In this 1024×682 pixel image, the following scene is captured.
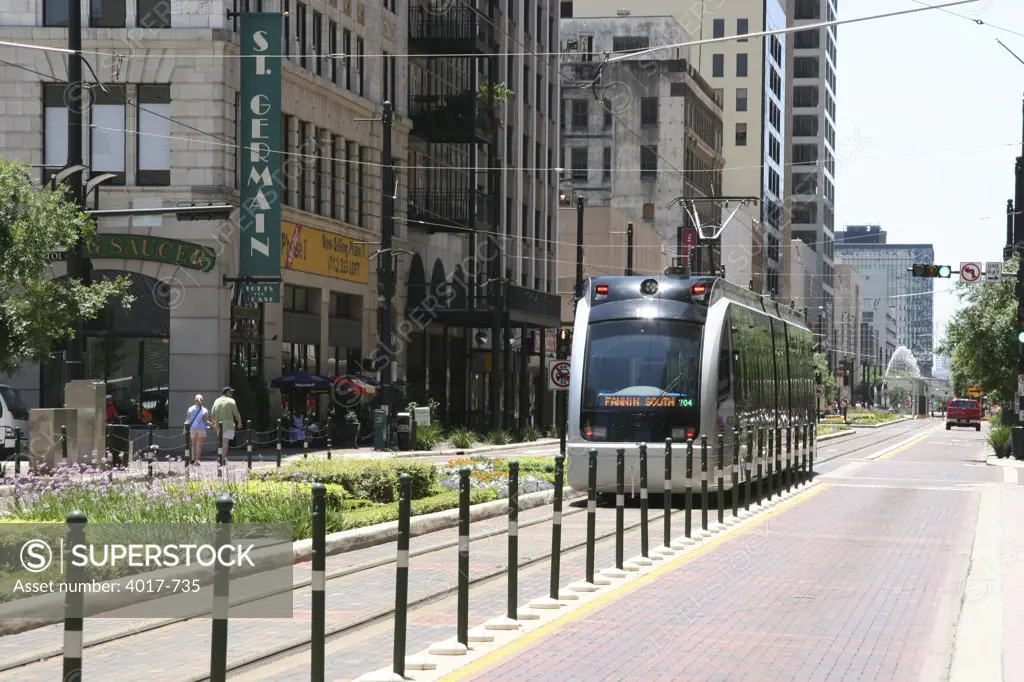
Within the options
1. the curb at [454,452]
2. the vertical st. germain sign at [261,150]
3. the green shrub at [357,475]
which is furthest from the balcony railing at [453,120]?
the green shrub at [357,475]

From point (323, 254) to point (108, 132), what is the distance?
8474mm

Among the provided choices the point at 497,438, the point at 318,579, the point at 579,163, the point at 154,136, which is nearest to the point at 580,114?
the point at 579,163

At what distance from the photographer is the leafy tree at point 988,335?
5381 centimetres

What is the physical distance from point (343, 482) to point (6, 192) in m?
11.9

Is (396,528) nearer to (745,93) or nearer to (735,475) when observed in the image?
(735,475)

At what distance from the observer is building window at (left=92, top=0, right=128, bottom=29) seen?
42.5 m

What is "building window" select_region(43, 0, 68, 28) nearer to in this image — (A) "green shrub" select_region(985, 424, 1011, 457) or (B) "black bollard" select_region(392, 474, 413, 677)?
(A) "green shrub" select_region(985, 424, 1011, 457)

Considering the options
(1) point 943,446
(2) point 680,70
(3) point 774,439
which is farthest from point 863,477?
(2) point 680,70

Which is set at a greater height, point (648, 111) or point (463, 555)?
point (648, 111)

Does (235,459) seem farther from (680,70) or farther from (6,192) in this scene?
(680,70)

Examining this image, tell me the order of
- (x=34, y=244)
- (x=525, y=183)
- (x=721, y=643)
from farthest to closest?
(x=525, y=183), (x=34, y=244), (x=721, y=643)

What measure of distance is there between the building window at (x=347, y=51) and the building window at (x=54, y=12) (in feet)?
32.8

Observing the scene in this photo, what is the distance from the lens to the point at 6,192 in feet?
96.4

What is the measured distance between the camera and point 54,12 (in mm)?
43125
